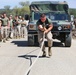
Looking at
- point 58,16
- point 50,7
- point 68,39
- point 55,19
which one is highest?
point 50,7

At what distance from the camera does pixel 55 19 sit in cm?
1847

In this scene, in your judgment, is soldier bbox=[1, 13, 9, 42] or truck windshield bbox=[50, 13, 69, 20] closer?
truck windshield bbox=[50, 13, 69, 20]

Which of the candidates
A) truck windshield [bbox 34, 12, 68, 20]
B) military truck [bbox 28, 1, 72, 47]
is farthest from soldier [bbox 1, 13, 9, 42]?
truck windshield [bbox 34, 12, 68, 20]

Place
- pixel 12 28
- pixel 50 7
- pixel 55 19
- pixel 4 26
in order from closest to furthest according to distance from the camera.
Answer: pixel 55 19 → pixel 50 7 → pixel 4 26 → pixel 12 28

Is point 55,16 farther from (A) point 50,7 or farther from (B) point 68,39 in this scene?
(B) point 68,39

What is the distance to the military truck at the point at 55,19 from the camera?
55.7 feet

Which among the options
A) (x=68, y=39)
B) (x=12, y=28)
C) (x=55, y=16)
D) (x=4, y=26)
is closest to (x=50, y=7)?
(x=55, y=16)

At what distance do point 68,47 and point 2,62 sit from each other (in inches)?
252

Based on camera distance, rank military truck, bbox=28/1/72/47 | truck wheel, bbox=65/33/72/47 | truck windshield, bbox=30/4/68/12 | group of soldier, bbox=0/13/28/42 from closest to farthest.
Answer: military truck, bbox=28/1/72/47
truck wheel, bbox=65/33/72/47
truck windshield, bbox=30/4/68/12
group of soldier, bbox=0/13/28/42

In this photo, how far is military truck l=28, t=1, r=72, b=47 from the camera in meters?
17.0

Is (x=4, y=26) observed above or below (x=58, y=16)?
below

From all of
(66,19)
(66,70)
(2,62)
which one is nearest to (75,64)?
(66,70)

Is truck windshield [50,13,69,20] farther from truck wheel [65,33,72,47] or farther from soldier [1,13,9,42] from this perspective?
soldier [1,13,9,42]

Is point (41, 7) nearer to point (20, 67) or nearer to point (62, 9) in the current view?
point (62, 9)
